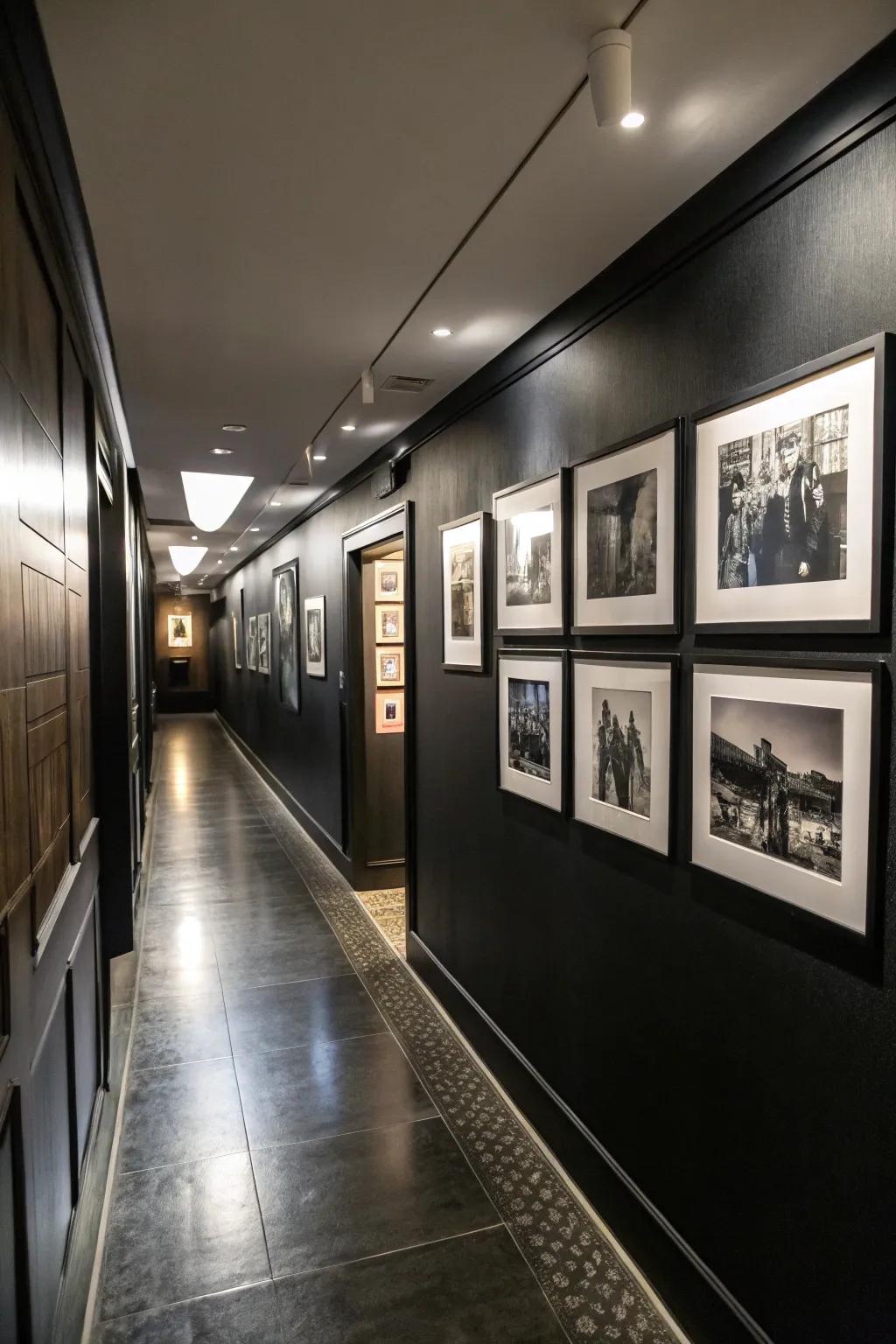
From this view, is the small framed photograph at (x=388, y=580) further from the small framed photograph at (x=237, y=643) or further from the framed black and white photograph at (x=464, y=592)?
the small framed photograph at (x=237, y=643)

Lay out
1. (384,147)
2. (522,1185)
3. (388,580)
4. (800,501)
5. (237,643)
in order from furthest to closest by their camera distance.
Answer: (237,643), (388,580), (522,1185), (384,147), (800,501)

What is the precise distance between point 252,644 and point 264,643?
4.22ft

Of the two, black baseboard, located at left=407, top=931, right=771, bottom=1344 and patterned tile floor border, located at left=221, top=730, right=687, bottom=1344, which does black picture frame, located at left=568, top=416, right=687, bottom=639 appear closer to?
black baseboard, located at left=407, top=931, right=771, bottom=1344

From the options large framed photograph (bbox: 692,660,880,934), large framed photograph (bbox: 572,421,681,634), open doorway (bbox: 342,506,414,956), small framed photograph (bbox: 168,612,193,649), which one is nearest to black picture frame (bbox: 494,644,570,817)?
large framed photograph (bbox: 572,421,681,634)

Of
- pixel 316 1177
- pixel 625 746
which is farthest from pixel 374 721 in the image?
pixel 625 746

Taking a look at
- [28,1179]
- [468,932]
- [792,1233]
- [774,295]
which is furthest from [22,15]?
[468,932]

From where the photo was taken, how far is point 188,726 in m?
17.0

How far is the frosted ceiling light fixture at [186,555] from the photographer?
34.4 ft

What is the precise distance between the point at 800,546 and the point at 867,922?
2.42 feet

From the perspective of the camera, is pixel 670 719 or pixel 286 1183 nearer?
pixel 670 719

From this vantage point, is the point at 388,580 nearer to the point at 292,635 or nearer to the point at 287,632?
the point at 292,635

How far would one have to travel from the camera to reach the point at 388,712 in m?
5.98

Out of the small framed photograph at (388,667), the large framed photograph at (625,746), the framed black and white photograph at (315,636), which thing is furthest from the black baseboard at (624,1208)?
the framed black and white photograph at (315,636)

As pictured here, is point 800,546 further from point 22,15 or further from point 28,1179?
point 28,1179
